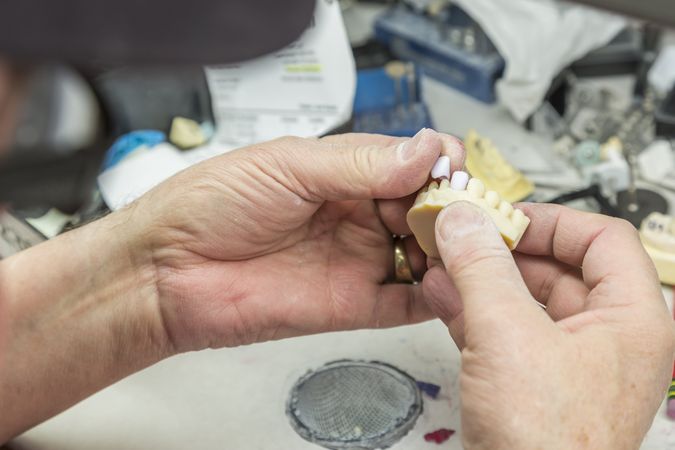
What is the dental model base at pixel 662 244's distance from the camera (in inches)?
42.0

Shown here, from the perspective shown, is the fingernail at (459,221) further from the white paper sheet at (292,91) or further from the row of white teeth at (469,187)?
the white paper sheet at (292,91)

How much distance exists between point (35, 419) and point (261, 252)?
Result: 32 cm

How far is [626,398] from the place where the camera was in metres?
0.67

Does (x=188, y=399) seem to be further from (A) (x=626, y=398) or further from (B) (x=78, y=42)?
(B) (x=78, y=42)

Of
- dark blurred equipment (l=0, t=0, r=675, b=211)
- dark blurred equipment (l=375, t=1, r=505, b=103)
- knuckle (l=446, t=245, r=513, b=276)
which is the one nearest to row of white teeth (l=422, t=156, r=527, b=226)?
knuckle (l=446, t=245, r=513, b=276)

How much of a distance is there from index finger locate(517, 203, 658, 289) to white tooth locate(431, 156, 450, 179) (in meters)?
0.11

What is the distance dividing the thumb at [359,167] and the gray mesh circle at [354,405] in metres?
0.24

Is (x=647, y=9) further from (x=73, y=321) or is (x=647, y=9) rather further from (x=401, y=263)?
(x=73, y=321)

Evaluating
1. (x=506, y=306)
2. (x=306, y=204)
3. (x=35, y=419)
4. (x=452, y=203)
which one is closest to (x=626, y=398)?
(x=506, y=306)

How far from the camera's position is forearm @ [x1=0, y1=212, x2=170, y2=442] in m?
0.86

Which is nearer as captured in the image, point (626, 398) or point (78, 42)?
point (78, 42)

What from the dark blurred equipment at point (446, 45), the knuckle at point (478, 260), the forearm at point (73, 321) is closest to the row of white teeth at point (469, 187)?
the knuckle at point (478, 260)

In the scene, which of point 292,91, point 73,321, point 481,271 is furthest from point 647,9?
point 73,321

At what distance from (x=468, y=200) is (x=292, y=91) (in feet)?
1.85
